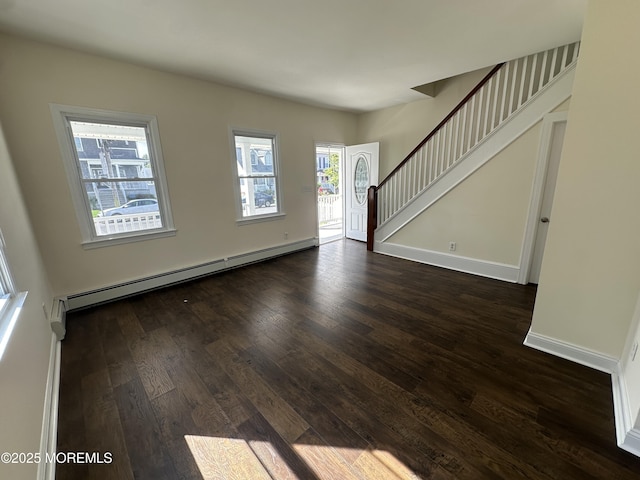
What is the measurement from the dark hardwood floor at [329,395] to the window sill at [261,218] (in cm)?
153

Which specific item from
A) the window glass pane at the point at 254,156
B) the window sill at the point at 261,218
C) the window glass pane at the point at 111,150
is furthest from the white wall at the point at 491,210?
the window glass pane at the point at 111,150

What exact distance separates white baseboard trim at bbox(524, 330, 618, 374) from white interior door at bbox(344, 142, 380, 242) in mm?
3656

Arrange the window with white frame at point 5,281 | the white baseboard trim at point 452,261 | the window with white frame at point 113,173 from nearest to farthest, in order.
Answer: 1. the window with white frame at point 5,281
2. the window with white frame at point 113,173
3. the white baseboard trim at point 452,261

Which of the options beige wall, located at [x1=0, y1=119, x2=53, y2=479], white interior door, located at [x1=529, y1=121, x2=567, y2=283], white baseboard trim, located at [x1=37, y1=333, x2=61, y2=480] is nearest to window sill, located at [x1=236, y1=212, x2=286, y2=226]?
beige wall, located at [x1=0, y1=119, x2=53, y2=479]

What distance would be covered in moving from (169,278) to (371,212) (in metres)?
3.42

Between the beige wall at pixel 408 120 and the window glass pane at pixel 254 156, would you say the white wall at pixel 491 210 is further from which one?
the window glass pane at pixel 254 156

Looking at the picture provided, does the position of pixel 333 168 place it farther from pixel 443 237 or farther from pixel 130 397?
pixel 130 397

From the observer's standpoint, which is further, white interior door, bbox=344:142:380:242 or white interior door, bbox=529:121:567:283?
white interior door, bbox=344:142:380:242

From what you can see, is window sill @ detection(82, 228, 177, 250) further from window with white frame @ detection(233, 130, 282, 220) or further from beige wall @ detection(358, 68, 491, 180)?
beige wall @ detection(358, 68, 491, 180)

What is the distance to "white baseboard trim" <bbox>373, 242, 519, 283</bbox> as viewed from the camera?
346 centimetres

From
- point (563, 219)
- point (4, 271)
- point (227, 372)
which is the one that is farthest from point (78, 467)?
point (563, 219)

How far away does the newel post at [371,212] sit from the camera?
15.7 ft

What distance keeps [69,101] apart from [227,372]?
10.1 ft

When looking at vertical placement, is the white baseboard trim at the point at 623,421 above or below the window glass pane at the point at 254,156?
below
